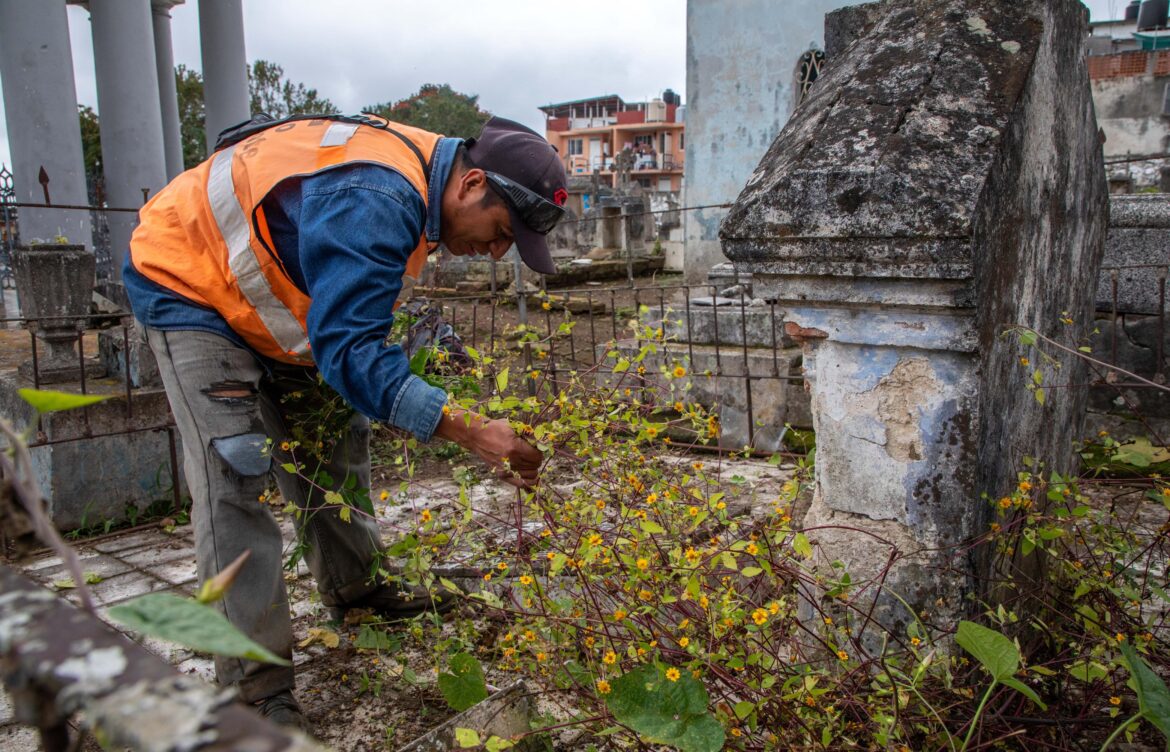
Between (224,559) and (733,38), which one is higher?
(733,38)

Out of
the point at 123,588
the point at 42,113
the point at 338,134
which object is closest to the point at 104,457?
the point at 123,588

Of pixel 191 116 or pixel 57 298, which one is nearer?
pixel 57 298

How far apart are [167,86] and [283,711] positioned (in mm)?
13646

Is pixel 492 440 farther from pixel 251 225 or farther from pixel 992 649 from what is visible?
pixel 992 649

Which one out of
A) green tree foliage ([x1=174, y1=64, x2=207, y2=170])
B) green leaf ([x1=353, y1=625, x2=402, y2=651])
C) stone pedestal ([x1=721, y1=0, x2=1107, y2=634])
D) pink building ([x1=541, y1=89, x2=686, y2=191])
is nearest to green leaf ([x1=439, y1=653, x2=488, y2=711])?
green leaf ([x1=353, y1=625, x2=402, y2=651])

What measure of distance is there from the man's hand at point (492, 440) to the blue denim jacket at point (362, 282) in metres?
0.06

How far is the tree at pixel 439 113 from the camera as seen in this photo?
39156mm

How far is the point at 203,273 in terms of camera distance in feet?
8.07

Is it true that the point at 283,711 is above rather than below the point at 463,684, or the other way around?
below

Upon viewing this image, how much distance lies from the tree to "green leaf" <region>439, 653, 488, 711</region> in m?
37.0

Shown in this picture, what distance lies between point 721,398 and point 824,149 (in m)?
3.95

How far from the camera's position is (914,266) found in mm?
1894

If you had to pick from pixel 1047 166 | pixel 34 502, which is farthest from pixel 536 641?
pixel 1047 166

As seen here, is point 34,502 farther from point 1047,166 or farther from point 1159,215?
point 1159,215
